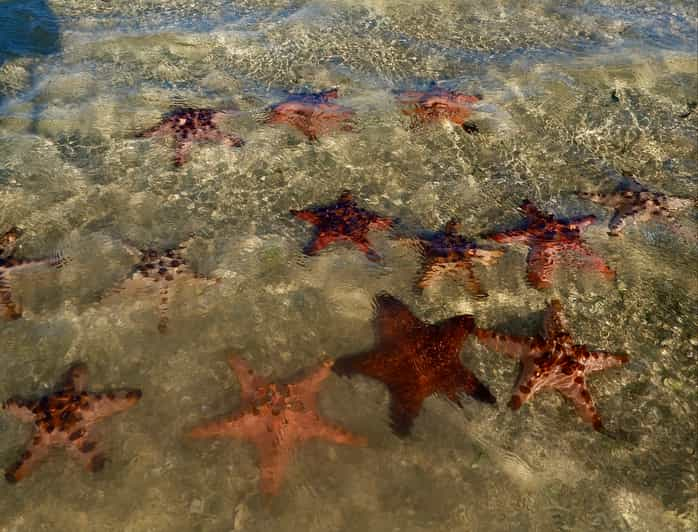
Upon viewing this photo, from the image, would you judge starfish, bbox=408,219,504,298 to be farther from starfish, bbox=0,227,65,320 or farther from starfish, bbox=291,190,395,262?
starfish, bbox=0,227,65,320

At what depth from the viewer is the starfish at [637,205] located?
6910mm

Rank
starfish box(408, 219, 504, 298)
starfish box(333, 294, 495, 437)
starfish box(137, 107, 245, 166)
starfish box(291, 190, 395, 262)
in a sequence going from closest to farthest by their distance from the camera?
starfish box(333, 294, 495, 437)
starfish box(408, 219, 504, 298)
starfish box(291, 190, 395, 262)
starfish box(137, 107, 245, 166)

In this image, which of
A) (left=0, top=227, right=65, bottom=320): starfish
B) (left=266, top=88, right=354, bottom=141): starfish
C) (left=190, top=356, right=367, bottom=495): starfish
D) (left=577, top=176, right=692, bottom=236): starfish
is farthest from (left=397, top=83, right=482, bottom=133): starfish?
(left=0, top=227, right=65, bottom=320): starfish

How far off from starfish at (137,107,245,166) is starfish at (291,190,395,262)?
188 cm

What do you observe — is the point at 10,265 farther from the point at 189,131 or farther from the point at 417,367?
the point at 417,367

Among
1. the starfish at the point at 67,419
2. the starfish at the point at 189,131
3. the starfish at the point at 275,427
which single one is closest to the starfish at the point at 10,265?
the starfish at the point at 67,419

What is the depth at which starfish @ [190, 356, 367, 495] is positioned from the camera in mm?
4586

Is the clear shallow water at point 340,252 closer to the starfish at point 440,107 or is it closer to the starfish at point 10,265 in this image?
the starfish at point 10,265

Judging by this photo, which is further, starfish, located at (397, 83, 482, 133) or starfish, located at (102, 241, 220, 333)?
starfish, located at (397, 83, 482, 133)

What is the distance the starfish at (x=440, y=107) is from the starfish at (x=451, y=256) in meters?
2.42

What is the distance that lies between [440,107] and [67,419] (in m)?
6.55

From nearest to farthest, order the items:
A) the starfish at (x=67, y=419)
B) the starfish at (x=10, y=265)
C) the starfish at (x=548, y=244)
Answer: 1. the starfish at (x=67, y=419)
2. the starfish at (x=10, y=265)
3. the starfish at (x=548, y=244)

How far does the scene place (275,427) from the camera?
4.59 metres

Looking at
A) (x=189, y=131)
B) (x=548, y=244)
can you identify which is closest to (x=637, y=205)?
(x=548, y=244)
